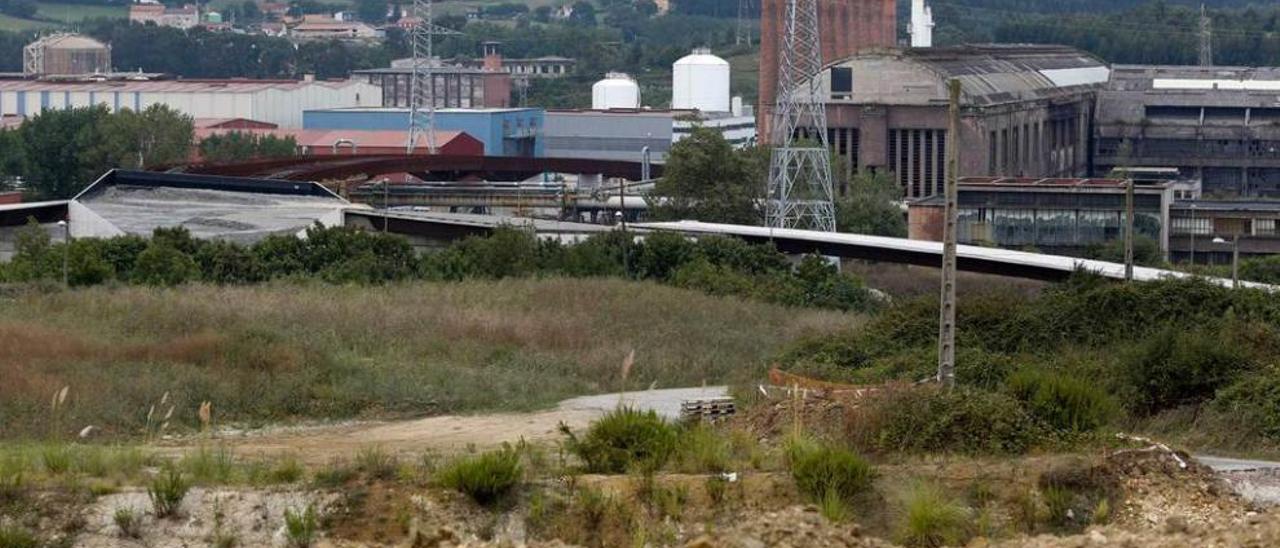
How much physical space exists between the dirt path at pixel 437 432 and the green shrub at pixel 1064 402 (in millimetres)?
3407

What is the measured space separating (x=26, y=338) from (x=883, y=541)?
13.1 metres

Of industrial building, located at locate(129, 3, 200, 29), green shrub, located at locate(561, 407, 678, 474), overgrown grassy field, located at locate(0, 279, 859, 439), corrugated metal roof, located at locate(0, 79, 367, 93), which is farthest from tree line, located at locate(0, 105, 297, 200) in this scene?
industrial building, located at locate(129, 3, 200, 29)

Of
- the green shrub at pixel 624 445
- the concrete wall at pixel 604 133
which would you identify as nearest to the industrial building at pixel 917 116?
the concrete wall at pixel 604 133

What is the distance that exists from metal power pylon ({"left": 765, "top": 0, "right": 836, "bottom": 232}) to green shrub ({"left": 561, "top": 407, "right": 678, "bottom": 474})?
3433cm

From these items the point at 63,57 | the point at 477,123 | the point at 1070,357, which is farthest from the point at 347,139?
the point at 1070,357

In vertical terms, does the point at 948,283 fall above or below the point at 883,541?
above

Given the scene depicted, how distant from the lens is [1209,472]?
60.2 ft

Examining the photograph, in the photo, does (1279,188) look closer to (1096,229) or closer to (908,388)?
(1096,229)

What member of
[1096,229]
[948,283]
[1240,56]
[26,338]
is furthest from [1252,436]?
[1240,56]

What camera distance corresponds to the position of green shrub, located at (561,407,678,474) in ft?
59.6

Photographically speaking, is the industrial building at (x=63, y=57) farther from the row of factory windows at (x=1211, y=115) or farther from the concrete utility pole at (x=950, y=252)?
the concrete utility pole at (x=950, y=252)

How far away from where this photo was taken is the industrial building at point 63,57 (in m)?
127

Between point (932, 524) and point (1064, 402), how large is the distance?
351 cm

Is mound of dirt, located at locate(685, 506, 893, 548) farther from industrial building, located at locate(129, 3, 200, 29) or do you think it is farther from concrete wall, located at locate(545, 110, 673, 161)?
industrial building, located at locate(129, 3, 200, 29)
